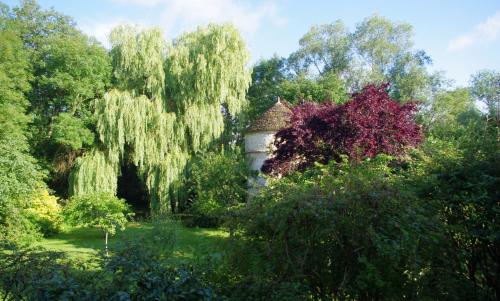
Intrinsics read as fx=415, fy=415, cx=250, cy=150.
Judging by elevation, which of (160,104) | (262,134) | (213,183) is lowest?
(213,183)

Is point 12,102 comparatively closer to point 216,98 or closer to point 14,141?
point 14,141

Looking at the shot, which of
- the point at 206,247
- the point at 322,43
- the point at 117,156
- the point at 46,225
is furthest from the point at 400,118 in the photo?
the point at 322,43

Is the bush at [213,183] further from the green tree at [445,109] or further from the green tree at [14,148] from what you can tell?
the green tree at [445,109]

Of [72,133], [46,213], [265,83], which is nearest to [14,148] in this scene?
[46,213]

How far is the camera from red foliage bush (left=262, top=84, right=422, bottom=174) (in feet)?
40.4

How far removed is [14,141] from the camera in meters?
16.0

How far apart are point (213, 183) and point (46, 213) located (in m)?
7.96

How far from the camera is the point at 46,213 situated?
19.4 meters

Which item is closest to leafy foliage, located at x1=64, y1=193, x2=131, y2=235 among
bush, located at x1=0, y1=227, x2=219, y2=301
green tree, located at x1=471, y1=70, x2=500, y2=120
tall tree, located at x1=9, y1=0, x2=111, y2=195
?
tall tree, located at x1=9, y1=0, x2=111, y2=195

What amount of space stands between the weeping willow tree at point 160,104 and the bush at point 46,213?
1170mm

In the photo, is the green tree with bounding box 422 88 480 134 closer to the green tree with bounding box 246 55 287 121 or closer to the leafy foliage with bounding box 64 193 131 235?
the green tree with bounding box 246 55 287 121

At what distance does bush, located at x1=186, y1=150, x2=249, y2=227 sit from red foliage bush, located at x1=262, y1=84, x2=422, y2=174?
559cm

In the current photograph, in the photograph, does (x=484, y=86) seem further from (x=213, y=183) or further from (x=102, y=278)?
(x=102, y=278)

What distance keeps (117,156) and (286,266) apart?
17.1m
